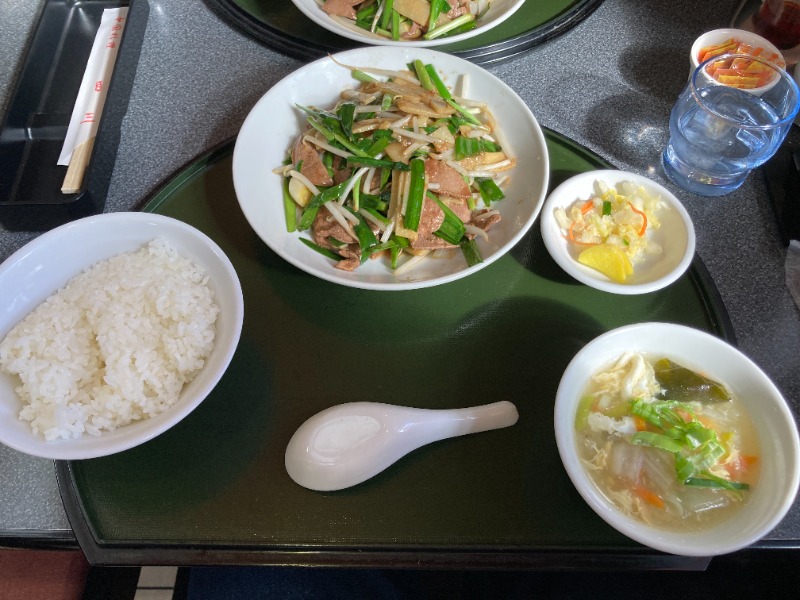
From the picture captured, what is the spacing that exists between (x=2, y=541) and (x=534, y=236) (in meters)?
1.26

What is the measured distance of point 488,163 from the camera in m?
1.42

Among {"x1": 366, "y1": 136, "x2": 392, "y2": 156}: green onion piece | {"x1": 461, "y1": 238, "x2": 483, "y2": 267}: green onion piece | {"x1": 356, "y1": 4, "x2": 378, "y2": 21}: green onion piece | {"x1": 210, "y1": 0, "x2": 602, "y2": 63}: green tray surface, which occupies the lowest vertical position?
{"x1": 461, "y1": 238, "x2": 483, "y2": 267}: green onion piece

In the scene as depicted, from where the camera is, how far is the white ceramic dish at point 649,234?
1223mm

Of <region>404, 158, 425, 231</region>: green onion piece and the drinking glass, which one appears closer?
<region>404, 158, 425, 231</region>: green onion piece

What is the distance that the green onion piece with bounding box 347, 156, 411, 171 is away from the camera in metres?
1.35

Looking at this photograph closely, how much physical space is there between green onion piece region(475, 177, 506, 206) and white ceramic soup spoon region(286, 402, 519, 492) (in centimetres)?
56

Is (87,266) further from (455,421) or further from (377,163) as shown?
(455,421)

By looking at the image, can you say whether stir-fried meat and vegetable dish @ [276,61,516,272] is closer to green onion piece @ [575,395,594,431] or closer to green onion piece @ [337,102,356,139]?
green onion piece @ [337,102,356,139]

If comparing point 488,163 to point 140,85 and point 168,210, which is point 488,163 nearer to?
point 168,210

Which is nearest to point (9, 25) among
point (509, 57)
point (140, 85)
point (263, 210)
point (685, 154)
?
point (140, 85)

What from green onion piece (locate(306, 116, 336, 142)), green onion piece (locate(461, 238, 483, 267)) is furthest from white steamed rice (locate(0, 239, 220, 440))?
green onion piece (locate(461, 238, 483, 267))

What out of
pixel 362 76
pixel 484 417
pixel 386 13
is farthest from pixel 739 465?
pixel 386 13

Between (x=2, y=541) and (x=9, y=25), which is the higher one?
(x=9, y=25)

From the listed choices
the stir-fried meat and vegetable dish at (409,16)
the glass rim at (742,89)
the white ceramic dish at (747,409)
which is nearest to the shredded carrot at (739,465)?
the white ceramic dish at (747,409)
